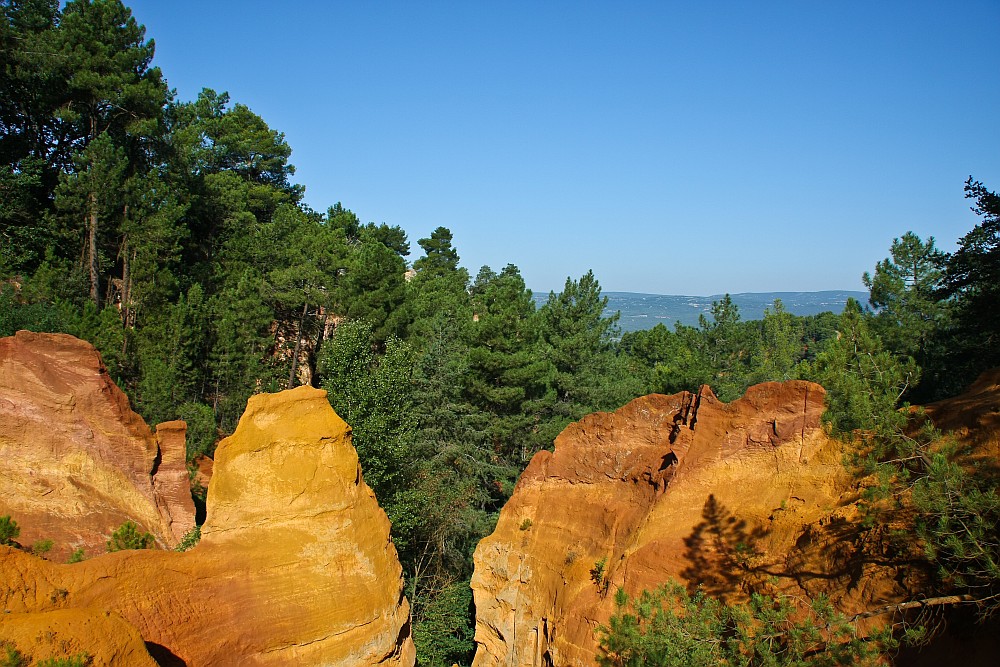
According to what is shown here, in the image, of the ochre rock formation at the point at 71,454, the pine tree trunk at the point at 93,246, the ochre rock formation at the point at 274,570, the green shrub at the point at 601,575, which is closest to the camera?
the ochre rock formation at the point at 274,570

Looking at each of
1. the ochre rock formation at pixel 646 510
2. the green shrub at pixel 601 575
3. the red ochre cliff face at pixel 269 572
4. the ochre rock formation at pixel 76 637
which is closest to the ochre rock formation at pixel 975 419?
the ochre rock formation at pixel 646 510

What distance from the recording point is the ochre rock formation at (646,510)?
12781 millimetres

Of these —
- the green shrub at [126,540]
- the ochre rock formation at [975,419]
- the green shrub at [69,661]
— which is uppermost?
the ochre rock formation at [975,419]

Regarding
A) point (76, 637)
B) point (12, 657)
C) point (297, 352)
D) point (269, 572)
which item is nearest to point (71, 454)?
point (269, 572)

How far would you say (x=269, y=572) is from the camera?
1149 centimetres

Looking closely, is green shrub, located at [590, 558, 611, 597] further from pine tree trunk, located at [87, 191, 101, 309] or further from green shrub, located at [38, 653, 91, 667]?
pine tree trunk, located at [87, 191, 101, 309]

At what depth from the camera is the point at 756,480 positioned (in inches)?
529

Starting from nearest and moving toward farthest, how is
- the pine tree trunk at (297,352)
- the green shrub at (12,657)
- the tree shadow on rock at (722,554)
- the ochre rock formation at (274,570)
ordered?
the green shrub at (12,657), the ochre rock formation at (274,570), the tree shadow on rock at (722,554), the pine tree trunk at (297,352)

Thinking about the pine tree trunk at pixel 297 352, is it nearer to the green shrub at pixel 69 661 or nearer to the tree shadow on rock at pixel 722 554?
the tree shadow on rock at pixel 722 554

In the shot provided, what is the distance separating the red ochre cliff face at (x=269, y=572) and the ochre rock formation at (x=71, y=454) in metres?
6.07

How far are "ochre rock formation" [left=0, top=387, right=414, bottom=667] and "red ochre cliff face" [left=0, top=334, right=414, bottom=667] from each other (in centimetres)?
2

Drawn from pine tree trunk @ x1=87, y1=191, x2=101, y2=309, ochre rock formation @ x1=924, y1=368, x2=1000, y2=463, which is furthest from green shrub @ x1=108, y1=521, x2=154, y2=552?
pine tree trunk @ x1=87, y1=191, x2=101, y2=309

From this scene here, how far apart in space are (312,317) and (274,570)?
103ft

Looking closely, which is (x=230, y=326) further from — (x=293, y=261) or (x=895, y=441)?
(x=895, y=441)
